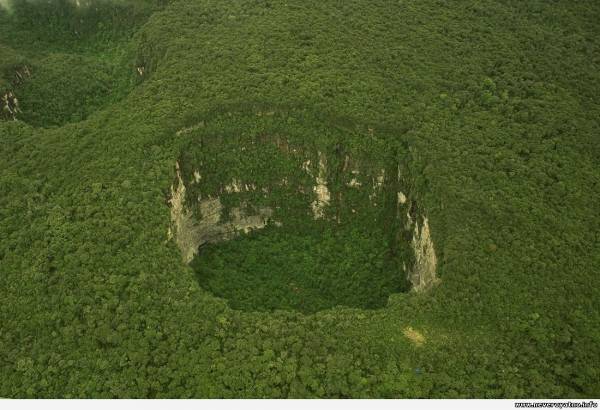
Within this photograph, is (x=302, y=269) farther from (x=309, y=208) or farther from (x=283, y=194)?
(x=283, y=194)

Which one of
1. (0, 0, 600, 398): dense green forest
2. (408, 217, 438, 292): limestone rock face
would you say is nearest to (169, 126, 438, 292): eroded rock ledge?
(0, 0, 600, 398): dense green forest

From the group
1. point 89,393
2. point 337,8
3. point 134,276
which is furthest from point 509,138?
point 89,393

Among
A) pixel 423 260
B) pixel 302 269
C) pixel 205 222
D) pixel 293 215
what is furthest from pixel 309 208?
pixel 423 260

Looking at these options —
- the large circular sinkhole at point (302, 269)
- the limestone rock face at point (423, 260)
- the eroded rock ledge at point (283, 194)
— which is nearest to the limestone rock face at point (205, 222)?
the eroded rock ledge at point (283, 194)

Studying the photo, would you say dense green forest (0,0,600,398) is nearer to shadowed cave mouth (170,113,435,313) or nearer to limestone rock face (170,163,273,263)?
shadowed cave mouth (170,113,435,313)

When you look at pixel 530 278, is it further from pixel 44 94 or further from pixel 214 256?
pixel 44 94

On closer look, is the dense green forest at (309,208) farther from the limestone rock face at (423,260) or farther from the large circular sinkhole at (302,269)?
the limestone rock face at (423,260)
